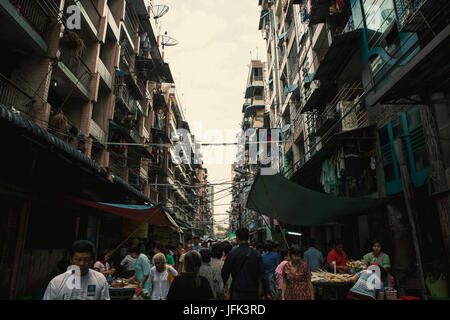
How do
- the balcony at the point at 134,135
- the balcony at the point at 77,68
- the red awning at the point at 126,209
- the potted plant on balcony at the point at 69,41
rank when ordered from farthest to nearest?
the balcony at the point at 134,135, the balcony at the point at 77,68, the potted plant on balcony at the point at 69,41, the red awning at the point at 126,209

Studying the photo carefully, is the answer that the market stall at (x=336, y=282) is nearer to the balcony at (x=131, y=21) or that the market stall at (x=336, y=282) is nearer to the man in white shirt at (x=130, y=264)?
the man in white shirt at (x=130, y=264)

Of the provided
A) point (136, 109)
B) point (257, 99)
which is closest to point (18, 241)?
point (136, 109)

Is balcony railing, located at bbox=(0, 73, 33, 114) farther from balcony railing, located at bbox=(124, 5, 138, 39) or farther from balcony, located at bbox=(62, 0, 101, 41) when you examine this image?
balcony railing, located at bbox=(124, 5, 138, 39)

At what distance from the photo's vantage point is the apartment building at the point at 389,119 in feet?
21.7

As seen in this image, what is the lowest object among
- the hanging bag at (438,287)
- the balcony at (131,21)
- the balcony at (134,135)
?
the hanging bag at (438,287)

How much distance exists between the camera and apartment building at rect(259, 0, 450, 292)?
21.7ft

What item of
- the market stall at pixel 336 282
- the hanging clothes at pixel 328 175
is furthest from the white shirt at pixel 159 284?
the hanging clothes at pixel 328 175

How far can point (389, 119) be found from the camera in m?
9.12

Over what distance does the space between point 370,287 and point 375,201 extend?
4.60 metres

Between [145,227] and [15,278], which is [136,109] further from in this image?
[15,278]

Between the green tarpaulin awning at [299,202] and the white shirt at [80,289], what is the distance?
14.6 feet

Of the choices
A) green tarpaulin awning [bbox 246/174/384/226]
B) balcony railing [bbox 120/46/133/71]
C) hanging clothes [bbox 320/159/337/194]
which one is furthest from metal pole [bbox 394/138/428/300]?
balcony railing [bbox 120/46/133/71]

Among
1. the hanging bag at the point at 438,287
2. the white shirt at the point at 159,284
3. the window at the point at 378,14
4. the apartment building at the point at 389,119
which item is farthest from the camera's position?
the window at the point at 378,14

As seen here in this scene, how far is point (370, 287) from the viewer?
4.23 metres
